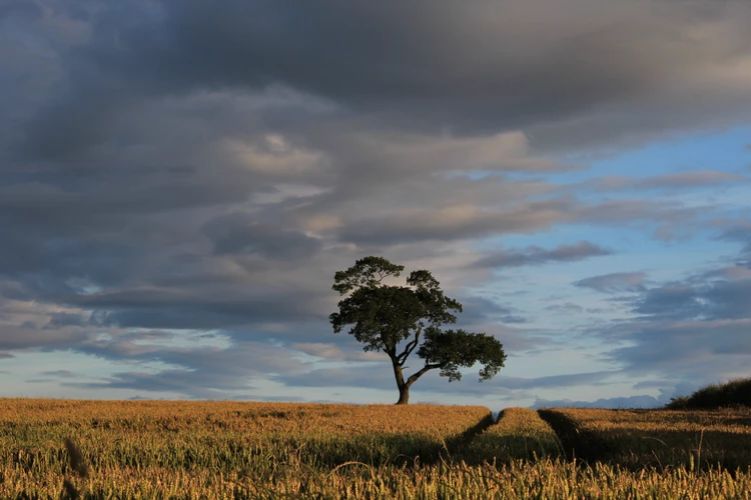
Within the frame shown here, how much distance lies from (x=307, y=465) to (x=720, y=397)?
40852 millimetres

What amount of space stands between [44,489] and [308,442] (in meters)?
7.77

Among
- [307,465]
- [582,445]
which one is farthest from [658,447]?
[307,465]

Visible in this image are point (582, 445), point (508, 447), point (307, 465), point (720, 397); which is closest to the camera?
point (307, 465)

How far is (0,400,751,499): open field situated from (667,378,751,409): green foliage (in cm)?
1825

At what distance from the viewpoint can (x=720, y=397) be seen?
41531 millimetres

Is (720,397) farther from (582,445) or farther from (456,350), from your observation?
(582,445)

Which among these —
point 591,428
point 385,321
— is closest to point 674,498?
point 591,428

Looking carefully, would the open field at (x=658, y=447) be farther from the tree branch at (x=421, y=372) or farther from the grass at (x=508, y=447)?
the tree branch at (x=421, y=372)

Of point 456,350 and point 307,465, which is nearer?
point 307,465

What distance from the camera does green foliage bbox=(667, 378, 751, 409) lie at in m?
40.2

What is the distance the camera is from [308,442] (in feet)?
46.4

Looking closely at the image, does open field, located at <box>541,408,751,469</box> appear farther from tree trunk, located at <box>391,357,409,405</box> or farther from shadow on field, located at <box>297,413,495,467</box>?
tree trunk, located at <box>391,357,409,405</box>

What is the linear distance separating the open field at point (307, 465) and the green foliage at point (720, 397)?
18.2 m

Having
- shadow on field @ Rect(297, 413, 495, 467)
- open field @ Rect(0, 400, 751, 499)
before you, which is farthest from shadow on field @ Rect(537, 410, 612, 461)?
shadow on field @ Rect(297, 413, 495, 467)
